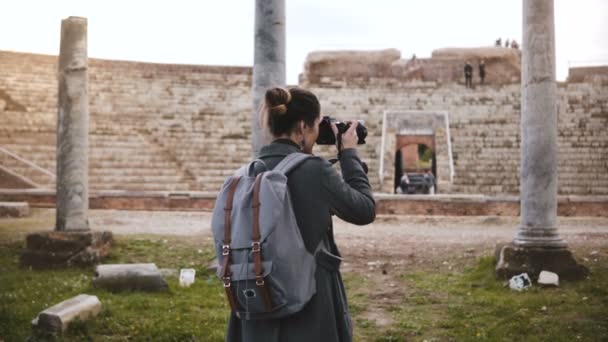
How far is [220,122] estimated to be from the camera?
21.9 m

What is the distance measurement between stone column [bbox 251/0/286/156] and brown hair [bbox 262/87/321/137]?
495 cm

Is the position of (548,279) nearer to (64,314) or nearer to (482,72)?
(64,314)

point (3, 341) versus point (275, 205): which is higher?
point (275, 205)

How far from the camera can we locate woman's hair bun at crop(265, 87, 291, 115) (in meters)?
2.53

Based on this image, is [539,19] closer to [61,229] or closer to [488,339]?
[488,339]

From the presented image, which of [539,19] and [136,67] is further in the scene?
[136,67]

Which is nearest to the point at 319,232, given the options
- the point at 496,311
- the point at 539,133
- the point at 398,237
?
the point at 496,311

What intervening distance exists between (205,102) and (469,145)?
926cm

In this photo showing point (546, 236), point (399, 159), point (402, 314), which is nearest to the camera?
point (402, 314)

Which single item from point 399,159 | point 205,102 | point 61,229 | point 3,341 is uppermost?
point 205,102

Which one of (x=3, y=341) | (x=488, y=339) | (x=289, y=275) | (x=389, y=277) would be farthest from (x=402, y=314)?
(x=289, y=275)

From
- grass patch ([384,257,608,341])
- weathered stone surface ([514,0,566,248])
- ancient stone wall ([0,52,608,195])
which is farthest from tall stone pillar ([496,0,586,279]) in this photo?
ancient stone wall ([0,52,608,195])

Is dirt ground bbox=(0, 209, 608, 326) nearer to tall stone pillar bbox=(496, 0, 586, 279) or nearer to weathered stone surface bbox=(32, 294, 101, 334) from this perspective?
tall stone pillar bbox=(496, 0, 586, 279)

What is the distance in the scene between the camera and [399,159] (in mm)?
26875
